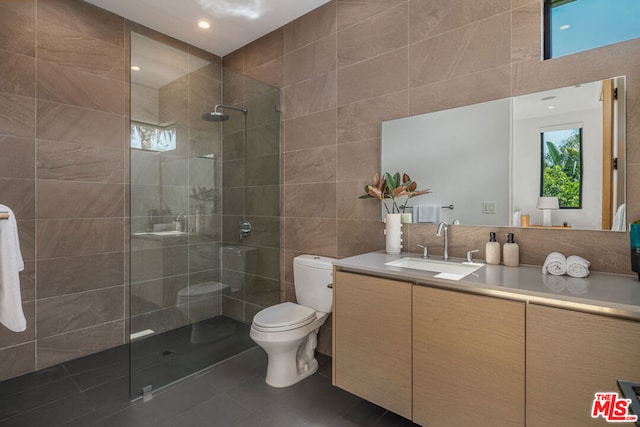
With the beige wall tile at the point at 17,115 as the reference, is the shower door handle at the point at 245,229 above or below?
below

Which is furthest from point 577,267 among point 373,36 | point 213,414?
point 213,414

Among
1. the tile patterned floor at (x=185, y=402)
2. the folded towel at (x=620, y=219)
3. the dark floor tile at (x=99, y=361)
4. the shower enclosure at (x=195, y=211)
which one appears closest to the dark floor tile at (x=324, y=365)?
the tile patterned floor at (x=185, y=402)

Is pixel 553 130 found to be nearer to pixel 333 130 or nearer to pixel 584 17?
pixel 584 17

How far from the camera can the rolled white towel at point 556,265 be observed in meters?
1.41

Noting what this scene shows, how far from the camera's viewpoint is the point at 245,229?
2.71 meters

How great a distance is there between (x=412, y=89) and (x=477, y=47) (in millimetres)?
409

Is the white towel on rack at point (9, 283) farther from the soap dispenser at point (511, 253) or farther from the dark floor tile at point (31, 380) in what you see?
the soap dispenser at point (511, 253)

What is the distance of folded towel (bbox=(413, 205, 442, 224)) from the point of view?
6.29 feet

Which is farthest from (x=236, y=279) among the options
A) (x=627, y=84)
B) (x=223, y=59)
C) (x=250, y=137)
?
(x=627, y=84)

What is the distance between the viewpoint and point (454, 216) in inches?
73.2

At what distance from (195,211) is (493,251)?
204cm

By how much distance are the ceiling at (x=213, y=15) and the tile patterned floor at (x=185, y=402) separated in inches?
108

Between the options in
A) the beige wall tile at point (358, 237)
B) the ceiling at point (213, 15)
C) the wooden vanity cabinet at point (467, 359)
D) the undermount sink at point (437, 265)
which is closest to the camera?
the wooden vanity cabinet at point (467, 359)

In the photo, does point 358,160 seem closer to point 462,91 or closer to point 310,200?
point 310,200
